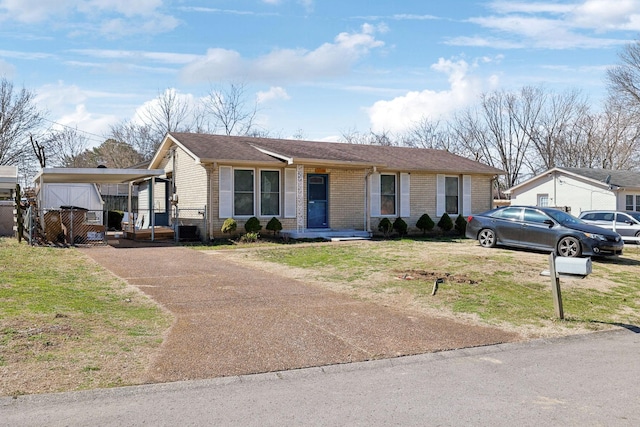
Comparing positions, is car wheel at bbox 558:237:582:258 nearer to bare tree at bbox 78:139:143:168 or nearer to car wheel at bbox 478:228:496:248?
car wheel at bbox 478:228:496:248

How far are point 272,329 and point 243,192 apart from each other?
1281 cm

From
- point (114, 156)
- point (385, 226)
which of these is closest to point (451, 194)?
point (385, 226)

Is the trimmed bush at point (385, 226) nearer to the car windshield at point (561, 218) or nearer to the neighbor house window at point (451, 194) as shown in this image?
the neighbor house window at point (451, 194)

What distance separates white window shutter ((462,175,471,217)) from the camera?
80.3 ft

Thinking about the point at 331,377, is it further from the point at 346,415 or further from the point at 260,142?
the point at 260,142

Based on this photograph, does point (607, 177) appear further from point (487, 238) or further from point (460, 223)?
point (487, 238)

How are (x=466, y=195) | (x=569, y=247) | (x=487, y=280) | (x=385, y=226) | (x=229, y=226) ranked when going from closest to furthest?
(x=487, y=280) → (x=569, y=247) → (x=229, y=226) → (x=385, y=226) → (x=466, y=195)

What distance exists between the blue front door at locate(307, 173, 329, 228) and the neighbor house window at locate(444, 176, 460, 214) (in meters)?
5.86

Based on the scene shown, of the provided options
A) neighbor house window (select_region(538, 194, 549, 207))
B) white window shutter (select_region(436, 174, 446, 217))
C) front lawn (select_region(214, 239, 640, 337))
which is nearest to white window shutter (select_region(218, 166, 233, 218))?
front lawn (select_region(214, 239, 640, 337))

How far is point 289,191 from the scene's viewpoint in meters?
20.2

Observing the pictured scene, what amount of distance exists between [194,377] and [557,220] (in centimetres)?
1254

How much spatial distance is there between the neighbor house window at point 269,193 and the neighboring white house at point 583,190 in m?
16.7

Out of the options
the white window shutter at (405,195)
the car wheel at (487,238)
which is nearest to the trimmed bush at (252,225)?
the white window shutter at (405,195)

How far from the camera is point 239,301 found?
29.6 ft
